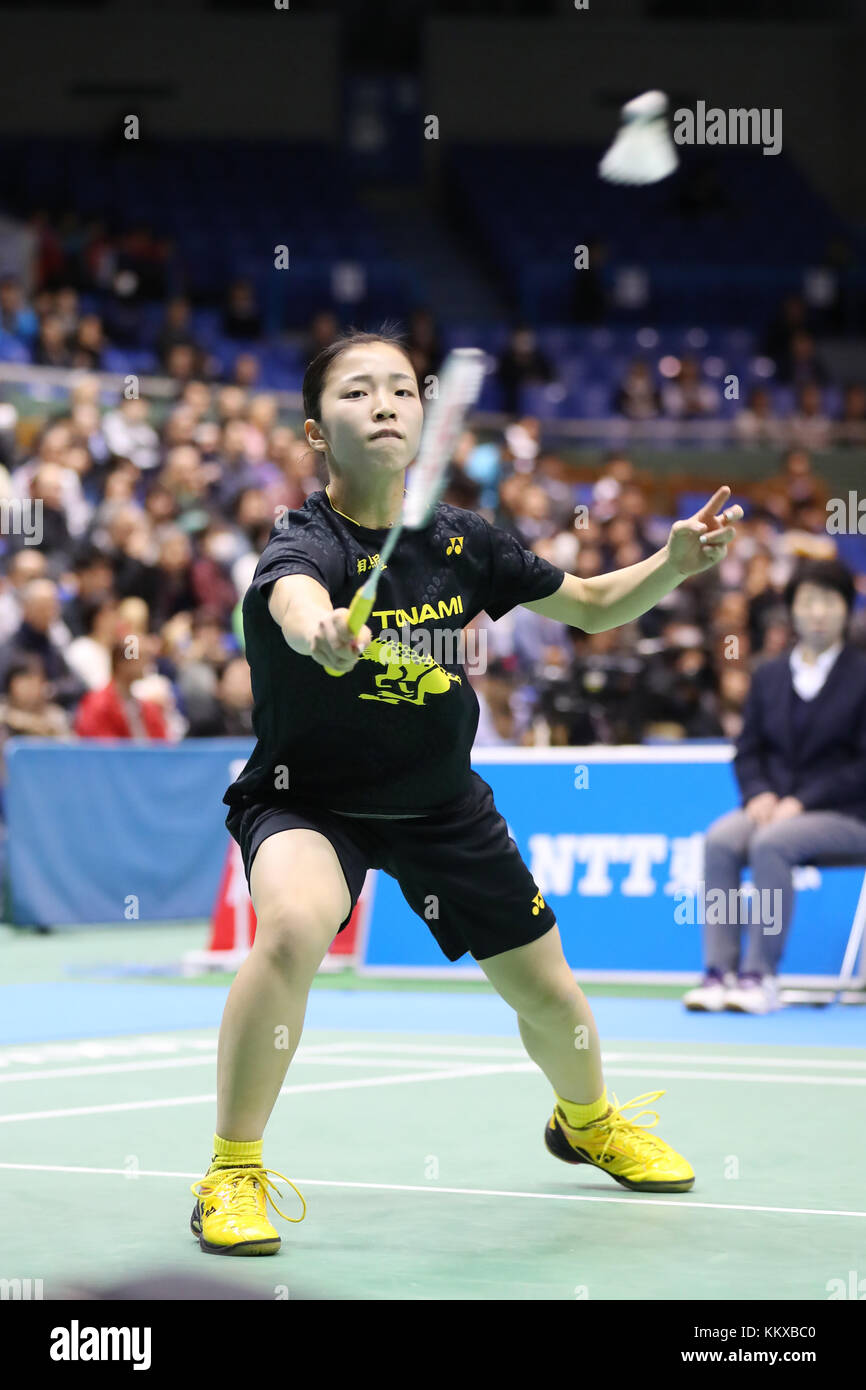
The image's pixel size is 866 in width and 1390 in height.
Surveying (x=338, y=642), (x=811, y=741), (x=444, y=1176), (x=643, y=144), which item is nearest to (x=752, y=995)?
(x=811, y=741)

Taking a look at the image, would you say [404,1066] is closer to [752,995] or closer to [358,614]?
[752,995]

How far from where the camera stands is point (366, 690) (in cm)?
457

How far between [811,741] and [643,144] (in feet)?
12.4

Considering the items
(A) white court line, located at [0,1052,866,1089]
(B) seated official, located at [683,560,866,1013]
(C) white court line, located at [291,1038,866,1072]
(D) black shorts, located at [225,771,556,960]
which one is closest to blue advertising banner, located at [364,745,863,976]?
(B) seated official, located at [683,560,866,1013]

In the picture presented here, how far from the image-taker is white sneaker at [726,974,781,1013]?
8984mm

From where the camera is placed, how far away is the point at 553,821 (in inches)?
412

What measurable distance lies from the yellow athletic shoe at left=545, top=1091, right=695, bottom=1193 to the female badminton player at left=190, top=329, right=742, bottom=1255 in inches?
8.8

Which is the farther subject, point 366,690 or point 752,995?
point 752,995

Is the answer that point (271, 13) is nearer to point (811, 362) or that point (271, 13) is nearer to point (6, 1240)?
point (811, 362)

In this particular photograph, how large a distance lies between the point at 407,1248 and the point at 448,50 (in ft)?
87.5

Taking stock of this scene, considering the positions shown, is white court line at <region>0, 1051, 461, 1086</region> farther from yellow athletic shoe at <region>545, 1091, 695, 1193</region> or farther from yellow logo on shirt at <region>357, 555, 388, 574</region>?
yellow logo on shirt at <region>357, 555, 388, 574</region>

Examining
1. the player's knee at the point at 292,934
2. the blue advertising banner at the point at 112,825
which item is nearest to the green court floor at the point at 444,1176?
the player's knee at the point at 292,934

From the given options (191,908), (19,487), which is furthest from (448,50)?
(191,908)
